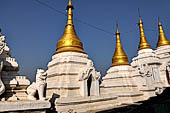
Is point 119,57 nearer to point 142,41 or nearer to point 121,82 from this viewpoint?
point 121,82

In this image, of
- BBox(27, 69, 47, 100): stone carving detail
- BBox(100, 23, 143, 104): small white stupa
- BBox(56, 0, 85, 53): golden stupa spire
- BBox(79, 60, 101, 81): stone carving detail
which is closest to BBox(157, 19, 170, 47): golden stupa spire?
BBox(100, 23, 143, 104): small white stupa

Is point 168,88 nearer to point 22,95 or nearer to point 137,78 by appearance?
point 137,78

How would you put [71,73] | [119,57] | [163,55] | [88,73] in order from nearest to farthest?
[71,73] → [88,73] → [119,57] → [163,55]

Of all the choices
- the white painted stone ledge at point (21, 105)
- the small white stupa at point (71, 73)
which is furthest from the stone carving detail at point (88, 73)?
the white painted stone ledge at point (21, 105)

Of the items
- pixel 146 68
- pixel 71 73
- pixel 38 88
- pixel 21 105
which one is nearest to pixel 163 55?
pixel 146 68

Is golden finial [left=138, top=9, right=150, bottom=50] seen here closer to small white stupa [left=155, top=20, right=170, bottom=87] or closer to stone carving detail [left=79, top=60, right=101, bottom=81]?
small white stupa [left=155, top=20, right=170, bottom=87]

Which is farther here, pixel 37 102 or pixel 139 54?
pixel 139 54

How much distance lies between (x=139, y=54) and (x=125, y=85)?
9612 millimetres

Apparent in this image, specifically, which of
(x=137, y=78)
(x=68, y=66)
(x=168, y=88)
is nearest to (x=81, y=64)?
(x=68, y=66)

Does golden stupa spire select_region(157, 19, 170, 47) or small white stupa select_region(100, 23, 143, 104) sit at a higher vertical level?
golden stupa spire select_region(157, 19, 170, 47)

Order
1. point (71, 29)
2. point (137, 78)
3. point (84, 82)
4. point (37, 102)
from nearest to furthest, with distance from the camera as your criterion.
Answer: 1. point (37, 102)
2. point (84, 82)
3. point (71, 29)
4. point (137, 78)

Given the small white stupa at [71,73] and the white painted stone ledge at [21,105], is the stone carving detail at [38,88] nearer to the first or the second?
the white painted stone ledge at [21,105]

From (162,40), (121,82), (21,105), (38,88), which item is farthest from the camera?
(162,40)

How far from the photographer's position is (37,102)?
22.2 ft
